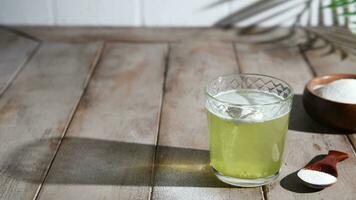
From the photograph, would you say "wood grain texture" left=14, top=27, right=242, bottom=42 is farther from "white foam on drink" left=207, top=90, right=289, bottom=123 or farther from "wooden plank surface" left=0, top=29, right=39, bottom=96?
"white foam on drink" left=207, top=90, right=289, bottom=123

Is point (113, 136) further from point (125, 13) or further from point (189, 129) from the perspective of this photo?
point (125, 13)

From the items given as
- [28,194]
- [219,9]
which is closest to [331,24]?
[219,9]

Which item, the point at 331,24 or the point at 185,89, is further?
the point at 331,24

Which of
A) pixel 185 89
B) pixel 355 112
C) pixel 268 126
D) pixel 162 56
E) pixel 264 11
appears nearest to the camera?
pixel 268 126

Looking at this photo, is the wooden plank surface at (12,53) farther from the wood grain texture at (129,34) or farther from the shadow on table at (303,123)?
the shadow on table at (303,123)

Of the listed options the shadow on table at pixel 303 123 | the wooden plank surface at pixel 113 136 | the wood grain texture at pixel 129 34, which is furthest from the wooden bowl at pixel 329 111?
the wood grain texture at pixel 129 34

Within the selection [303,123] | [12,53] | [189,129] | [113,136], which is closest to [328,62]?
[303,123]

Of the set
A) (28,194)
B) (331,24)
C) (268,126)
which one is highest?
(268,126)

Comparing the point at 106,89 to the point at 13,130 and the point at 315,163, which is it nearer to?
the point at 13,130
